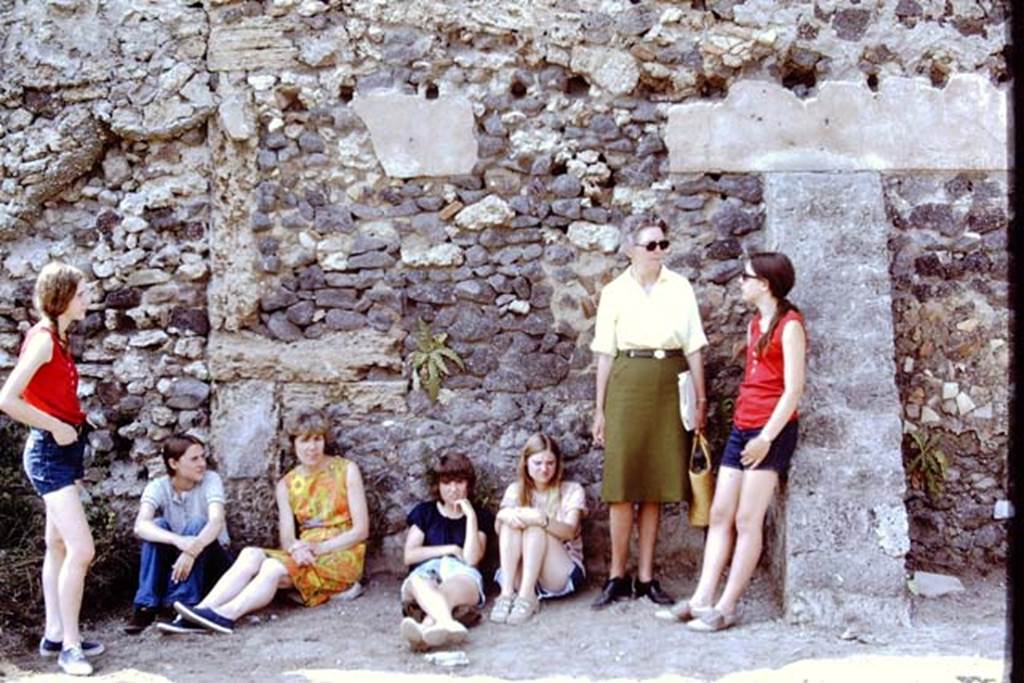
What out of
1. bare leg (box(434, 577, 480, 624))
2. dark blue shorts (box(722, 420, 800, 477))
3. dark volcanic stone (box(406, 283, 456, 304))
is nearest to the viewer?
dark blue shorts (box(722, 420, 800, 477))

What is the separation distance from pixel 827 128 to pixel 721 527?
214cm

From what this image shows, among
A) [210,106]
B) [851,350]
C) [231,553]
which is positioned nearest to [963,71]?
[851,350]

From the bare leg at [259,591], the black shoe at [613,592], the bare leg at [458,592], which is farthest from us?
the black shoe at [613,592]

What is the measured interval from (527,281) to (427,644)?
6.54 feet

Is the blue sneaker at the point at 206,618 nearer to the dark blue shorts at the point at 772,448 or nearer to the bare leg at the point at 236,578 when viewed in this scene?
the bare leg at the point at 236,578

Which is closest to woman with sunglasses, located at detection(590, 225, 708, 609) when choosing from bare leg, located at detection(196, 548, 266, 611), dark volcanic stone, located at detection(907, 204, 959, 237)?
dark volcanic stone, located at detection(907, 204, 959, 237)

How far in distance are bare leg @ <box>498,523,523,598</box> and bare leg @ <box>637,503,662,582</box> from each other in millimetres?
585

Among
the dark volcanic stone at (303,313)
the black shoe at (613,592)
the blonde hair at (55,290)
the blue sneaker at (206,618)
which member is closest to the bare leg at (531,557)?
the black shoe at (613,592)

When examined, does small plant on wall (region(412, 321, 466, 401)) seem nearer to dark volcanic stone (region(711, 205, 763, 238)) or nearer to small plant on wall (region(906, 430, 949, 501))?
dark volcanic stone (region(711, 205, 763, 238))

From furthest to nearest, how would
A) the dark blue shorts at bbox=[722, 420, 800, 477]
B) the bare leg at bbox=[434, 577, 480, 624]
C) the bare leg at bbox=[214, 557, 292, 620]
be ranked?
the bare leg at bbox=[214, 557, 292, 620] → the bare leg at bbox=[434, 577, 480, 624] → the dark blue shorts at bbox=[722, 420, 800, 477]

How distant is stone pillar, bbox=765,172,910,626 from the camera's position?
205 inches

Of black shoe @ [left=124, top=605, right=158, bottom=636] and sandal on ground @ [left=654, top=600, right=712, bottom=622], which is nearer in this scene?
sandal on ground @ [left=654, top=600, right=712, bottom=622]

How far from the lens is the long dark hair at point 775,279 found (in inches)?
208

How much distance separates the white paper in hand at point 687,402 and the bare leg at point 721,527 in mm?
289
